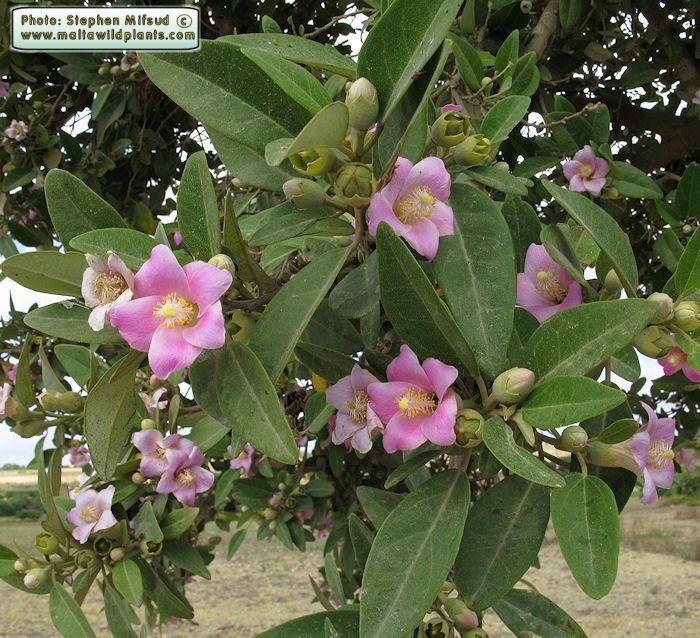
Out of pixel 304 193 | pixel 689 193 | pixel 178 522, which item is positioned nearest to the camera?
pixel 304 193

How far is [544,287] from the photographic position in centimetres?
87

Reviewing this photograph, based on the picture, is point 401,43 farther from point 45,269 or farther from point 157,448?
point 157,448

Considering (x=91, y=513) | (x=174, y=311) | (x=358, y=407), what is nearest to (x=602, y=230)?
(x=358, y=407)

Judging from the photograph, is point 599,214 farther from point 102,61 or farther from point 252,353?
point 102,61

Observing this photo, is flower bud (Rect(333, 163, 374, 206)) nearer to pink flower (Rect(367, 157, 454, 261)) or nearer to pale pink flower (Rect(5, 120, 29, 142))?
pink flower (Rect(367, 157, 454, 261))

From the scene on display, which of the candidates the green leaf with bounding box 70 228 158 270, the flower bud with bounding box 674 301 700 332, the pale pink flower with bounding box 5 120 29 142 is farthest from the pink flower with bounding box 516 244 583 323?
the pale pink flower with bounding box 5 120 29 142

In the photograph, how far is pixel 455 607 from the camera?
0.88 m

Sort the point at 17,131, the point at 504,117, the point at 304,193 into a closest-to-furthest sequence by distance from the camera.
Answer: the point at 304,193 < the point at 504,117 < the point at 17,131

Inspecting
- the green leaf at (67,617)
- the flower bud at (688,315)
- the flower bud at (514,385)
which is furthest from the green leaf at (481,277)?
the green leaf at (67,617)

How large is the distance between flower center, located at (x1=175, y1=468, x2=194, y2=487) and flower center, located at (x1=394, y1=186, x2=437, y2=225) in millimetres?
745

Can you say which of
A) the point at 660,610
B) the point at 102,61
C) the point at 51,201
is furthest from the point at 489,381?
the point at 660,610

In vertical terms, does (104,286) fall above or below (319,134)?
below

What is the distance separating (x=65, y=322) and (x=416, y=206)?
38 centimetres

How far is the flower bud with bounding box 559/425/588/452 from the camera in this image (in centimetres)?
75
